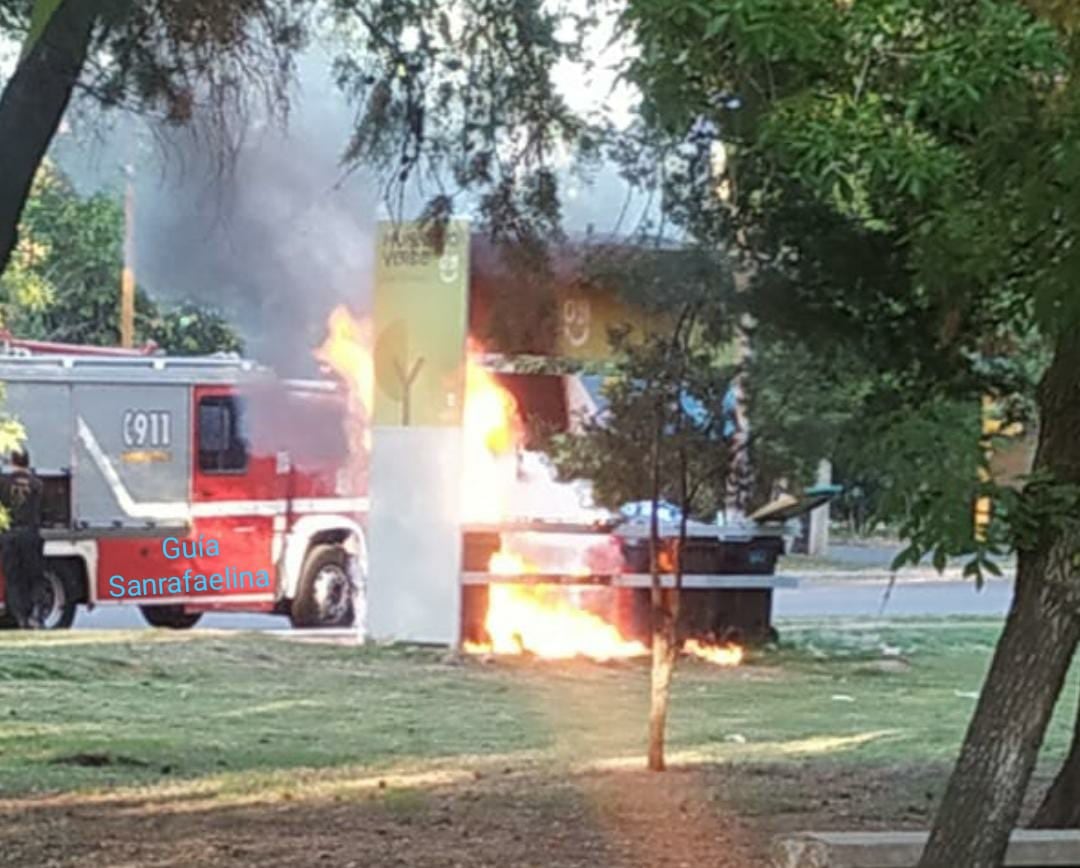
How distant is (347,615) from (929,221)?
16.1m

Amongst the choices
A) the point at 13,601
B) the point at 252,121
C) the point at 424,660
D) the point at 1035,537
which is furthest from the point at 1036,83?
the point at 13,601

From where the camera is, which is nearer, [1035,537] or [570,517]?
[1035,537]

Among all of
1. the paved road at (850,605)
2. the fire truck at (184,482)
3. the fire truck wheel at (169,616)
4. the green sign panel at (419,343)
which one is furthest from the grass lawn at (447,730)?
the paved road at (850,605)

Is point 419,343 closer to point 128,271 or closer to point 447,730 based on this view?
point 128,271

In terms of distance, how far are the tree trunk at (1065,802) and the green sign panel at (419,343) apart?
336 inches

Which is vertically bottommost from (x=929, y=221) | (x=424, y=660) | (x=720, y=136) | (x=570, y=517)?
(x=424, y=660)

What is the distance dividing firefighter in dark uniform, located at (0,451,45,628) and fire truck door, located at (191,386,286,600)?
5.16 ft

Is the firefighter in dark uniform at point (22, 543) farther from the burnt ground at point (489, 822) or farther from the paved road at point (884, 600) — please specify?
the burnt ground at point (489, 822)

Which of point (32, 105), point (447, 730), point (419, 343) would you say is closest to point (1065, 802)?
point (32, 105)

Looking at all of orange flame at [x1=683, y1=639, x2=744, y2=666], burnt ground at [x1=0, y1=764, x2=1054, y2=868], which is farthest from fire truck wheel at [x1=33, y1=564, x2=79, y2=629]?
burnt ground at [x1=0, y1=764, x2=1054, y2=868]

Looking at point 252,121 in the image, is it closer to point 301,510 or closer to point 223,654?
point 223,654

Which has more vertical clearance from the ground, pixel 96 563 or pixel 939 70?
pixel 939 70

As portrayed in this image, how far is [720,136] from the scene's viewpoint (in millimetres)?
5555

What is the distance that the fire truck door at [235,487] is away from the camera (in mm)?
19344
